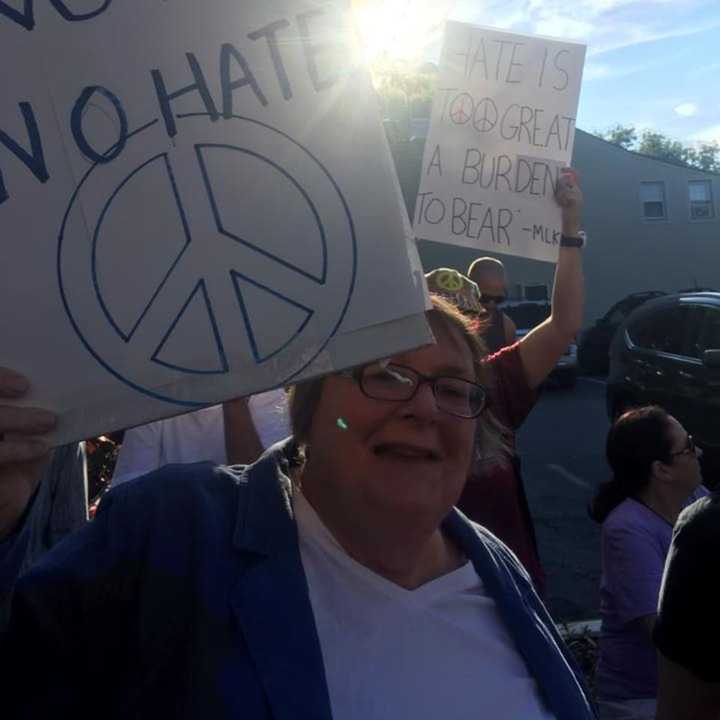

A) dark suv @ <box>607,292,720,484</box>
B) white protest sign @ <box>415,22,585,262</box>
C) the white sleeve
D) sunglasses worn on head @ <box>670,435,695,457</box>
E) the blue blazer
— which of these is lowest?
dark suv @ <box>607,292,720,484</box>

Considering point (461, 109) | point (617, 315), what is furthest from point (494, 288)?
point (617, 315)

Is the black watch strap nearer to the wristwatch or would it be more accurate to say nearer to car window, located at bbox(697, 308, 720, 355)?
the wristwatch

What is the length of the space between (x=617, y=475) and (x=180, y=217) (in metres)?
2.41

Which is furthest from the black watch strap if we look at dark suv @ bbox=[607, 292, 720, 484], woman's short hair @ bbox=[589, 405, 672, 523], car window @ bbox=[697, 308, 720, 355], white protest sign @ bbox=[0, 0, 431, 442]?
car window @ bbox=[697, 308, 720, 355]

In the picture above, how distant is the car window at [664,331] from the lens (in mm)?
8867

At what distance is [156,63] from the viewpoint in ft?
4.09

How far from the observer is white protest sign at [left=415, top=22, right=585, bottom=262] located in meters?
2.82

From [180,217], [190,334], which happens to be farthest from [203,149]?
[190,334]

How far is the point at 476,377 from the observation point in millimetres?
1819

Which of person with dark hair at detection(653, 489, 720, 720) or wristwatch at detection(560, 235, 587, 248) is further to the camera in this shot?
wristwatch at detection(560, 235, 587, 248)

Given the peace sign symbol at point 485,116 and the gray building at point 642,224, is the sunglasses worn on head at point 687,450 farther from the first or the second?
the gray building at point 642,224

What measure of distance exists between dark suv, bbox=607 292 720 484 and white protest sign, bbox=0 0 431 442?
6.76 m

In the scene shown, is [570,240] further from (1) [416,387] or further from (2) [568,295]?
(1) [416,387]

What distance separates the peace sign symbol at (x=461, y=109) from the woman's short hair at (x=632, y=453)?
127 cm
